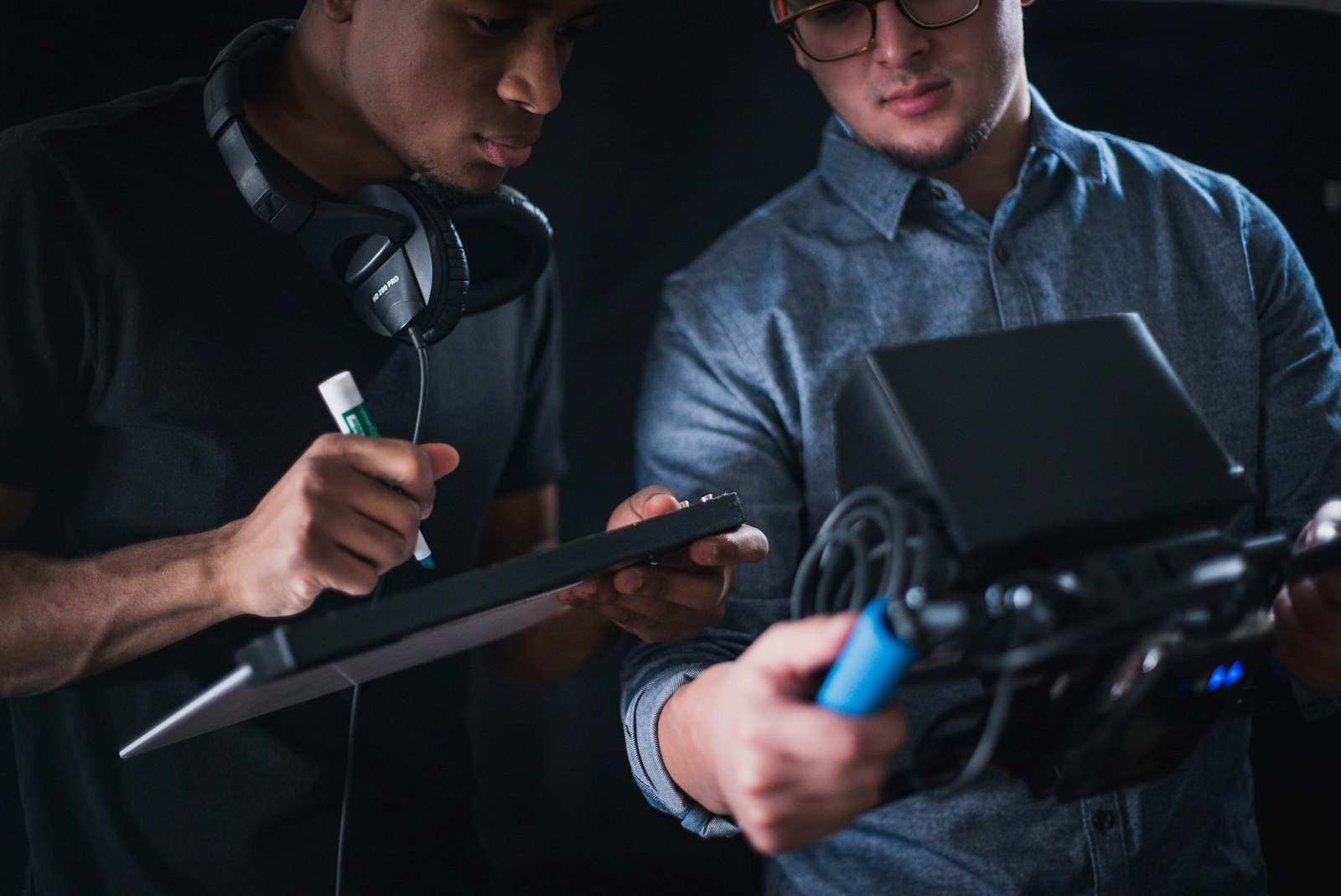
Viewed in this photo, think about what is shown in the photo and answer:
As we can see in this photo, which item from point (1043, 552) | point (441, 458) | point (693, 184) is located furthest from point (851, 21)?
point (1043, 552)

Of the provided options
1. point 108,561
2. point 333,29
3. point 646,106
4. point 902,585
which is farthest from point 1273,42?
point 108,561

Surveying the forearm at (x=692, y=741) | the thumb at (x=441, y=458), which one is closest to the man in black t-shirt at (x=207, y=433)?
the thumb at (x=441, y=458)

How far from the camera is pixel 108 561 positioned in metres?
0.88

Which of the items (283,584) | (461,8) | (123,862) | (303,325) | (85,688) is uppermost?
(461,8)

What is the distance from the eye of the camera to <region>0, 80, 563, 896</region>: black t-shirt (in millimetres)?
909

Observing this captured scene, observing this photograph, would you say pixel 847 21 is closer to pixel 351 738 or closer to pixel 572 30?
pixel 572 30

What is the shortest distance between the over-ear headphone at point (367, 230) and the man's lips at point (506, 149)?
0.26 ft

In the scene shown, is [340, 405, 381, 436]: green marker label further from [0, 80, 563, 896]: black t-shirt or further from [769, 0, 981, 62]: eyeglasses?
[769, 0, 981, 62]: eyeglasses

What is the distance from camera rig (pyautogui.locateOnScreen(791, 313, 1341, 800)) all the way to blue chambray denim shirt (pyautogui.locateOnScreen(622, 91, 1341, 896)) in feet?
1.52

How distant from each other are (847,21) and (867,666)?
2.88 feet

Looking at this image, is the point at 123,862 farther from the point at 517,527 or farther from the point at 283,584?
the point at 517,527

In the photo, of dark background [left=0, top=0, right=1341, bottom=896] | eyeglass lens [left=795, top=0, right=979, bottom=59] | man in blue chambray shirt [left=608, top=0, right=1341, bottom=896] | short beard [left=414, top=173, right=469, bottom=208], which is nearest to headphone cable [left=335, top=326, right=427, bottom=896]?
short beard [left=414, top=173, right=469, bottom=208]

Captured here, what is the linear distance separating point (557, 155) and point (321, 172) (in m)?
0.50

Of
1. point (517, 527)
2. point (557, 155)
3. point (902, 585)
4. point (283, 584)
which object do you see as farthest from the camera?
point (557, 155)
